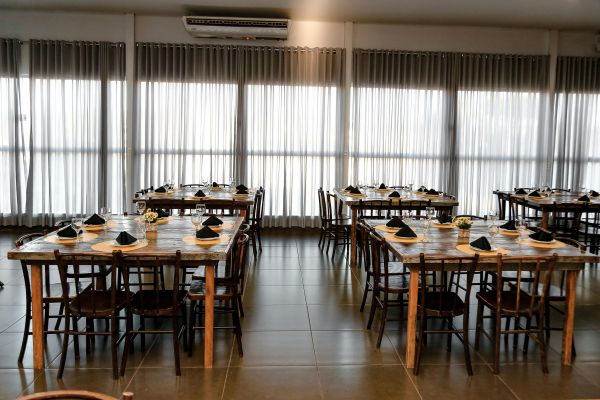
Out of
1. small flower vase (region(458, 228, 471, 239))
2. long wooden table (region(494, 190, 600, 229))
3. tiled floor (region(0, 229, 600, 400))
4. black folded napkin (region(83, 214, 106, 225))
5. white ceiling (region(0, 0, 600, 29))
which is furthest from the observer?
white ceiling (region(0, 0, 600, 29))

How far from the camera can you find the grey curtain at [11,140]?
28.6 feet

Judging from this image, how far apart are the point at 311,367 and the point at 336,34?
6.60 metres

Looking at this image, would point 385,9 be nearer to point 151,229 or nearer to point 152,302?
point 151,229

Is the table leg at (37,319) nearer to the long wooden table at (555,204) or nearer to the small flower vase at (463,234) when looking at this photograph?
the small flower vase at (463,234)

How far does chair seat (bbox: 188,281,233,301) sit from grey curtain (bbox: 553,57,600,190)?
24.3 ft

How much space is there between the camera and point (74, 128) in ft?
29.3

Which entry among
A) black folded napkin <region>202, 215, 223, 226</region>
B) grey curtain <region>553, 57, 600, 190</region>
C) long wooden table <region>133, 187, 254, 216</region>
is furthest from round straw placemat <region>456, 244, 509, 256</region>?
grey curtain <region>553, 57, 600, 190</region>

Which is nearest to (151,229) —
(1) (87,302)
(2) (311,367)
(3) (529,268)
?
(1) (87,302)

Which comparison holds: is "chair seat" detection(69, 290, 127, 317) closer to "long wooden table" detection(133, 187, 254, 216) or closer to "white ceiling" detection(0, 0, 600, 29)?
"long wooden table" detection(133, 187, 254, 216)

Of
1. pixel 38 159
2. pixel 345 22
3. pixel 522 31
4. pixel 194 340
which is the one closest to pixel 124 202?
pixel 38 159

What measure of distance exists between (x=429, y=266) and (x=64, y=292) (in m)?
2.43

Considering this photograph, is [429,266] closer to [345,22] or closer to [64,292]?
[64,292]

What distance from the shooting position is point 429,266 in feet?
12.6

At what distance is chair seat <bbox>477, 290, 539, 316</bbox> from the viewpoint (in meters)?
3.79
